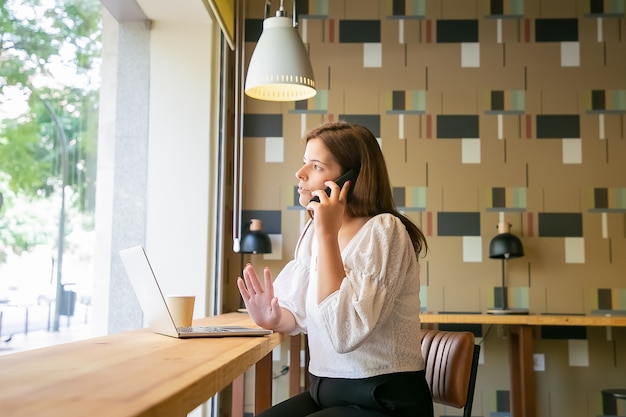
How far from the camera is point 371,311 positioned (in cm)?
152

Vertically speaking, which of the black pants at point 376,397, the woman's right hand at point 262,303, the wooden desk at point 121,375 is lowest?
the black pants at point 376,397

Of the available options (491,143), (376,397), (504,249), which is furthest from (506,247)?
(376,397)

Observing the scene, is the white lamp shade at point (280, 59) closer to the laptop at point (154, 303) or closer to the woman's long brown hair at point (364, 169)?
the woman's long brown hair at point (364, 169)

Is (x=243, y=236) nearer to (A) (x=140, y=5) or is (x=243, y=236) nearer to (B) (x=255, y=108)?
(B) (x=255, y=108)

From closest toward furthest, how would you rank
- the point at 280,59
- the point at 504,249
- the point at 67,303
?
the point at 280,59
the point at 67,303
the point at 504,249

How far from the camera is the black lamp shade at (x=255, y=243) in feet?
13.4

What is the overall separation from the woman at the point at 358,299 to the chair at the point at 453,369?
1.06ft

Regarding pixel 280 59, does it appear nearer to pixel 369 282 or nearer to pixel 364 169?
pixel 364 169

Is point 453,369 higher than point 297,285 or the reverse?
the reverse

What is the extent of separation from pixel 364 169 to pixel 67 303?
1.61m

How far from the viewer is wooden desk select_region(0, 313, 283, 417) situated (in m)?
0.81

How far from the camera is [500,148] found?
14.4 ft

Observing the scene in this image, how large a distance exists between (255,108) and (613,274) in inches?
91.5

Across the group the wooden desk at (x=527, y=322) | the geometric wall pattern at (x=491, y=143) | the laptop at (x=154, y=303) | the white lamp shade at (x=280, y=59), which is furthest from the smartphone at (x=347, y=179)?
the geometric wall pattern at (x=491, y=143)
